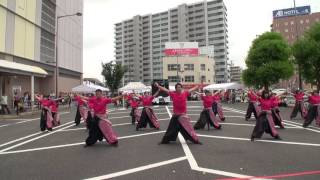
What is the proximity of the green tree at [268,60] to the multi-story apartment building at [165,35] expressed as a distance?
8243 centimetres

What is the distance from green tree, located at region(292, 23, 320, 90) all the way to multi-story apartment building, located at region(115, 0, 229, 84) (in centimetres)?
9675

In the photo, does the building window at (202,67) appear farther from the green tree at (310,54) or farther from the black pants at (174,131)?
the black pants at (174,131)

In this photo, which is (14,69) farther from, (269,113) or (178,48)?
(178,48)

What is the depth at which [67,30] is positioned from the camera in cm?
5669

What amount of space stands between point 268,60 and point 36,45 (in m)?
27.1

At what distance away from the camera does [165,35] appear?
14725cm

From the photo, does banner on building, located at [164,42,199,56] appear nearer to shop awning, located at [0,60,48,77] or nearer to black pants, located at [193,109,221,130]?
shop awning, located at [0,60,48,77]

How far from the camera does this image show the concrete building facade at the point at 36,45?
36438mm

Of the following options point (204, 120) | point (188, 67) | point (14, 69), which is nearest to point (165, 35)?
point (188, 67)

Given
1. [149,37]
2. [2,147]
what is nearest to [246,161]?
[2,147]

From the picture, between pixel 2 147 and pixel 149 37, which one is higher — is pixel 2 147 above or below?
below

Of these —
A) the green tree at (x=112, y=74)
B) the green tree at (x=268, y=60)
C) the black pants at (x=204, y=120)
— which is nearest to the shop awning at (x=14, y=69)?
the black pants at (x=204, y=120)

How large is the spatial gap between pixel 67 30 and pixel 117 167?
167 ft

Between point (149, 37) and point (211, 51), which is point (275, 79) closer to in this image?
point (211, 51)
